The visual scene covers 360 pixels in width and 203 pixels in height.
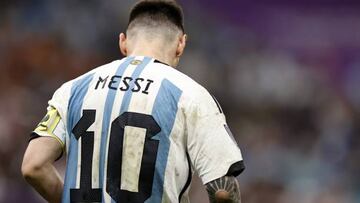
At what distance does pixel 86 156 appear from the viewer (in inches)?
149

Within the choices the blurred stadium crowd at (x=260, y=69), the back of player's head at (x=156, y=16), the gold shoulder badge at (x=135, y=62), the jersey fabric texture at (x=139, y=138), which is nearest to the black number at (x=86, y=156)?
the jersey fabric texture at (x=139, y=138)

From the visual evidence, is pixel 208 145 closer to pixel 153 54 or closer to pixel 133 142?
pixel 133 142

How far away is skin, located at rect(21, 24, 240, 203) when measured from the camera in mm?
3715

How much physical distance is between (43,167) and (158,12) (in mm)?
773

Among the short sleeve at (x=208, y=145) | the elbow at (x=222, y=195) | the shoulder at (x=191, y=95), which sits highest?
the shoulder at (x=191, y=95)

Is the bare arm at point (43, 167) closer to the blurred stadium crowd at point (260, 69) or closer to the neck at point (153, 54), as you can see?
the neck at point (153, 54)

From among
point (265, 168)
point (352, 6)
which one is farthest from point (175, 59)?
point (352, 6)

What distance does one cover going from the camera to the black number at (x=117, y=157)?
12.2 feet

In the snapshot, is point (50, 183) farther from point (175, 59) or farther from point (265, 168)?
point (265, 168)

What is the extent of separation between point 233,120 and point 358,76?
126 cm

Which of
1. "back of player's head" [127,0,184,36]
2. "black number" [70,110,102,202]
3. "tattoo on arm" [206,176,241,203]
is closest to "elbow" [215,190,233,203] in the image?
"tattoo on arm" [206,176,241,203]

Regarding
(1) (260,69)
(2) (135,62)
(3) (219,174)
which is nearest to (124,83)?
(2) (135,62)

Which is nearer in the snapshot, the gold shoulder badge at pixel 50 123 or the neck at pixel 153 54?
the gold shoulder badge at pixel 50 123

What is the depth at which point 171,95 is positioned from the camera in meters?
3.78
